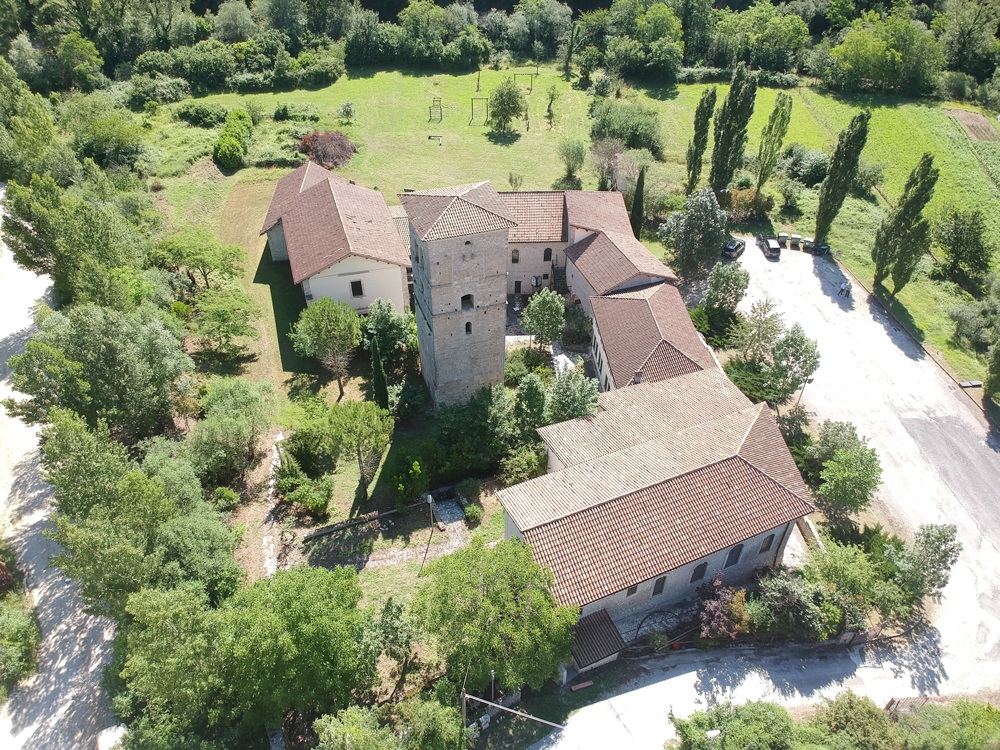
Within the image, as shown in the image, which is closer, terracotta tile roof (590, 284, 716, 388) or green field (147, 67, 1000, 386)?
terracotta tile roof (590, 284, 716, 388)

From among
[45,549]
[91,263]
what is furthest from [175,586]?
[91,263]

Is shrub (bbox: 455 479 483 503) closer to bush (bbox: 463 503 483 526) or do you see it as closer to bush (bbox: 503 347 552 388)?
bush (bbox: 463 503 483 526)

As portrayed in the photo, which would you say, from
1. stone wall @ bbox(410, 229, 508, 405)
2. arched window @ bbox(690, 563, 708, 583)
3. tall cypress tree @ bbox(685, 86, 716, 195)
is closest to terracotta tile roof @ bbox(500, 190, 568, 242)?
stone wall @ bbox(410, 229, 508, 405)

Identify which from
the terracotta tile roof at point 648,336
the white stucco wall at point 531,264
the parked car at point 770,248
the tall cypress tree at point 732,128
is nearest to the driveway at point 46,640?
the terracotta tile roof at point 648,336

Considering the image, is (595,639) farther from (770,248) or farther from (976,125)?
(976,125)

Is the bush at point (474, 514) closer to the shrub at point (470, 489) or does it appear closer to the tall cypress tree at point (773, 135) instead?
the shrub at point (470, 489)

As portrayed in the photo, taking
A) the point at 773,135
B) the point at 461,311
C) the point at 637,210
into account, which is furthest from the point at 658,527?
the point at 773,135
